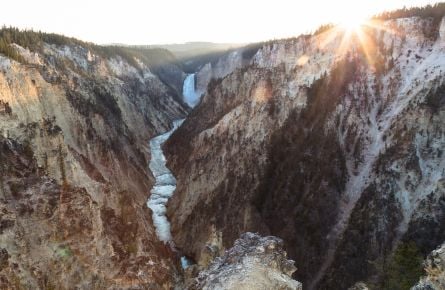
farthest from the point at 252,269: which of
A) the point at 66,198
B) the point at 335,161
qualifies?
the point at 335,161

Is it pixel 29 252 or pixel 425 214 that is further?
pixel 425 214

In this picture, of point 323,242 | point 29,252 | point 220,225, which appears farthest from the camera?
point 220,225

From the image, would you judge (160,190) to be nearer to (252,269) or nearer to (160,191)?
(160,191)

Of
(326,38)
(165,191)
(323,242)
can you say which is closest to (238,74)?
(326,38)

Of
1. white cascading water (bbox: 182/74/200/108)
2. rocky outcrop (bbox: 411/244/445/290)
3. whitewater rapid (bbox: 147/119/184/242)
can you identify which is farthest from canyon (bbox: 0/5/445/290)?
white cascading water (bbox: 182/74/200/108)

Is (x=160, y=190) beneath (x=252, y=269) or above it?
beneath

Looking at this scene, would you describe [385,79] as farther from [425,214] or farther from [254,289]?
[254,289]
